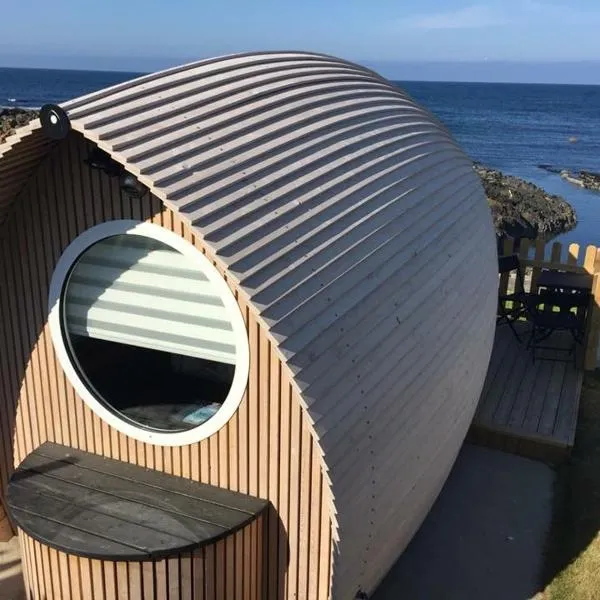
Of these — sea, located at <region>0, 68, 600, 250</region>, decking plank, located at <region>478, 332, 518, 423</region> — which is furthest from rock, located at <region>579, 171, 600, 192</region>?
decking plank, located at <region>478, 332, 518, 423</region>

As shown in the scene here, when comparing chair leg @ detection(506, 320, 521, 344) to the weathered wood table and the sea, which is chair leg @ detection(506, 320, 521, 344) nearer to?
the weathered wood table

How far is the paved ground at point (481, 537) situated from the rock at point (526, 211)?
1733 centimetres

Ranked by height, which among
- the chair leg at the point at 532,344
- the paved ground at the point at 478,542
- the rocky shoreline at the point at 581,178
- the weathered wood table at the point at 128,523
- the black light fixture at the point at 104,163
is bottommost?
the rocky shoreline at the point at 581,178

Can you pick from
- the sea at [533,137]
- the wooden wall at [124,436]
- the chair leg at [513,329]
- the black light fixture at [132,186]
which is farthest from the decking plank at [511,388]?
the sea at [533,137]

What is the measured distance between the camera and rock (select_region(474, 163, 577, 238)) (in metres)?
25.6

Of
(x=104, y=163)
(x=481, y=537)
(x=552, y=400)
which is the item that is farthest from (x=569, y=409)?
(x=104, y=163)

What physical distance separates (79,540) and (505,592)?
3.60 metres

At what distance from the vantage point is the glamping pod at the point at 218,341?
4.24 metres

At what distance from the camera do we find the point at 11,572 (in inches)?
240

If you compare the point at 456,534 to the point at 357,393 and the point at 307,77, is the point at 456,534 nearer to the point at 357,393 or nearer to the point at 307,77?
the point at 357,393

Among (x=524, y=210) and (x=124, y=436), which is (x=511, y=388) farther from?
(x=524, y=210)

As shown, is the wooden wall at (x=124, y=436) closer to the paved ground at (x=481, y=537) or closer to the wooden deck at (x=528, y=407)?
the paved ground at (x=481, y=537)

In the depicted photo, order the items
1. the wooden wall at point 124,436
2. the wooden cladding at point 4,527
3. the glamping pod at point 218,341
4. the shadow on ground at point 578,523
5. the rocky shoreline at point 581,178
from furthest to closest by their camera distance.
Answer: the rocky shoreline at point 581,178, the wooden cladding at point 4,527, the shadow on ground at point 578,523, the wooden wall at point 124,436, the glamping pod at point 218,341

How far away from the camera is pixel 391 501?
503 centimetres
